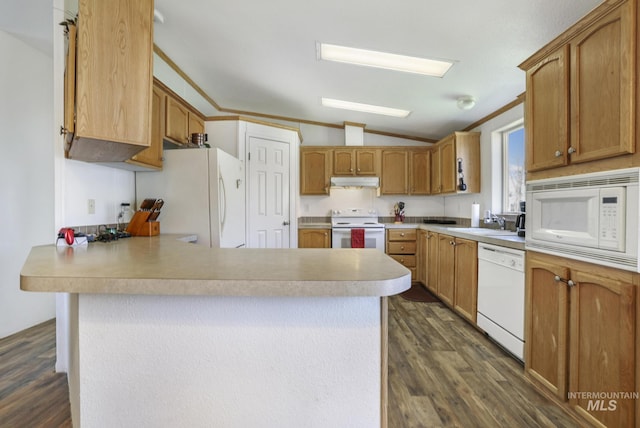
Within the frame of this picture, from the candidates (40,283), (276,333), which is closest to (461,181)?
(276,333)

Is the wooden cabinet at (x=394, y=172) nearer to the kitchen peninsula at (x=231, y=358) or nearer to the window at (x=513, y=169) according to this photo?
the window at (x=513, y=169)

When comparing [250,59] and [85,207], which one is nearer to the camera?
[85,207]

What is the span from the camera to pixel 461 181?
364cm

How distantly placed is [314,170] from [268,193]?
3.51 ft

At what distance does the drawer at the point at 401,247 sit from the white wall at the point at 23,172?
4023 mm

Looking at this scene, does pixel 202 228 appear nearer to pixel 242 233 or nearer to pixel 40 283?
pixel 242 233

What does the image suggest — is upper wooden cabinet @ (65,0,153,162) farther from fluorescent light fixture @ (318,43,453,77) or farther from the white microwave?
the white microwave

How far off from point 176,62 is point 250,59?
0.97m

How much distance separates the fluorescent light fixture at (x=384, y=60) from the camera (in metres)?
2.58

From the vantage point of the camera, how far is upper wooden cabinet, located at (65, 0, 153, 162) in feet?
4.58

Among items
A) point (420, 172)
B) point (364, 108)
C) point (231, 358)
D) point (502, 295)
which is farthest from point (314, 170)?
point (231, 358)

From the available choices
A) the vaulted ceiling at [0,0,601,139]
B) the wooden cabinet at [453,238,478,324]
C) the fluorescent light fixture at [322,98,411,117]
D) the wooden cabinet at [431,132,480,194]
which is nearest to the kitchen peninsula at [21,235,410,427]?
the vaulted ceiling at [0,0,601,139]

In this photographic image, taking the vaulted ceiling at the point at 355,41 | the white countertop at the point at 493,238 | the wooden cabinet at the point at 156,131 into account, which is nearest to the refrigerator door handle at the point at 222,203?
the wooden cabinet at the point at 156,131

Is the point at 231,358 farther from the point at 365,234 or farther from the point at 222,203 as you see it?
the point at 365,234
